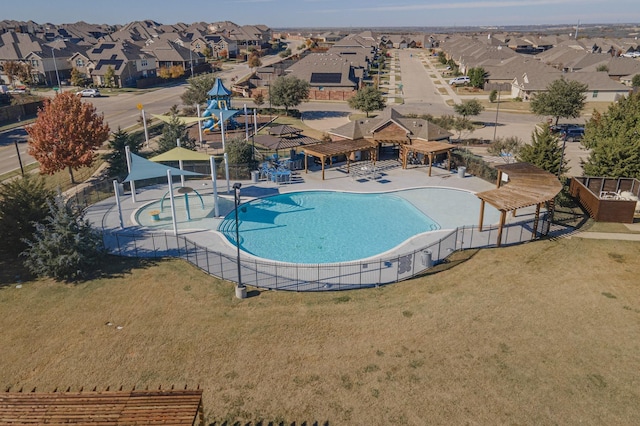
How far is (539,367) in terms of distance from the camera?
17.5m

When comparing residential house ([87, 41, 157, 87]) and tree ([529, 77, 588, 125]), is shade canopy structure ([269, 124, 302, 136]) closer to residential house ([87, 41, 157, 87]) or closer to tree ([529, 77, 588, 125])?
tree ([529, 77, 588, 125])

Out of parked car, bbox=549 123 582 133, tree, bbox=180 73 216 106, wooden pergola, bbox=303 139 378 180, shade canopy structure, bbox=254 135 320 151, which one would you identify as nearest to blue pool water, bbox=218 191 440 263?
wooden pergola, bbox=303 139 378 180

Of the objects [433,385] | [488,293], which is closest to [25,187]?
[433,385]

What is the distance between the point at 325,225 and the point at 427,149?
47.3 feet

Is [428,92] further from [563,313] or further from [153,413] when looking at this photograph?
[153,413]

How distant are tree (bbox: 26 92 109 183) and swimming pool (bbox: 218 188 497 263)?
48.1 ft

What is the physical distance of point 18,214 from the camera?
2625 centimetres

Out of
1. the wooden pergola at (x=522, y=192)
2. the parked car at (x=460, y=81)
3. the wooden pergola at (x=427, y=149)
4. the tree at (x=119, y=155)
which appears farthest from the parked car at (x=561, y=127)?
the tree at (x=119, y=155)

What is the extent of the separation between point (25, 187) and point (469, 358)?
2673cm

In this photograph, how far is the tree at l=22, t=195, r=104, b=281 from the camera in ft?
77.9

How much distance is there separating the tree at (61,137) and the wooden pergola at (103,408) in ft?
90.2

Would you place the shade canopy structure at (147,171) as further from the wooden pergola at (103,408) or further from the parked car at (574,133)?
the parked car at (574,133)

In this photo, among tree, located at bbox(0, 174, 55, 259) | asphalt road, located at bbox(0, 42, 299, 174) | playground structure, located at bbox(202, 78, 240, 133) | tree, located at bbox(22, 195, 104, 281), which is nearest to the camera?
tree, located at bbox(22, 195, 104, 281)

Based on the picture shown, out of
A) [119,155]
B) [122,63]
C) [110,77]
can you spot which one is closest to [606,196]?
[119,155]
